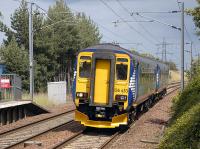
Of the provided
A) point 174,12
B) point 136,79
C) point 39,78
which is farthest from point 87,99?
point 39,78

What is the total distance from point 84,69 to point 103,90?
110 cm

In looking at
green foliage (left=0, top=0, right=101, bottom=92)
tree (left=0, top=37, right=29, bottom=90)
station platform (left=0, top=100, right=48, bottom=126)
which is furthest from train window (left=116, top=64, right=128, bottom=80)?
green foliage (left=0, top=0, right=101, bottom=92)

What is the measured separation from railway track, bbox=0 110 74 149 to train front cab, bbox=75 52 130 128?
1.97 m

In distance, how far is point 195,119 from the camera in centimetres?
1011

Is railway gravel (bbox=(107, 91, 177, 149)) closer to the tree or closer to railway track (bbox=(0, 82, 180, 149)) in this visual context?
railway track (bbox=(0, 82, 180, 149))

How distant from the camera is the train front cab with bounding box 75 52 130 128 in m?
17.0

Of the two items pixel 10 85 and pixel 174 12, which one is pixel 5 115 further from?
pixel 174 12

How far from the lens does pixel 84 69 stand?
17516mm

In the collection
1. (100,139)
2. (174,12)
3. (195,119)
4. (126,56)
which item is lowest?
(100,139)

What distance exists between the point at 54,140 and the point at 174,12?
1246cm

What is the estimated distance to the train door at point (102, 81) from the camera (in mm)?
17078

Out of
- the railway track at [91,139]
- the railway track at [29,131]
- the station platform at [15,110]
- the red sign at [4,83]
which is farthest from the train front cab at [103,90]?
the red sign at [4,83]

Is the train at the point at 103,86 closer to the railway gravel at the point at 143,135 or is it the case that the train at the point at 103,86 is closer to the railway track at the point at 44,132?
the railway track at the point at 44,132

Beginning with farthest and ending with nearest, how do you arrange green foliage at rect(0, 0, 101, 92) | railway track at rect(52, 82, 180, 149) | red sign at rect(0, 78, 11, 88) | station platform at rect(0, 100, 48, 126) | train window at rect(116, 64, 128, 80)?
green foliage at rect(0, 0, 101, 92), red sign at rect(0, 78, 11, 88), station platform at rect(0, 100, 48, 126), train window at rect(116, 64, 128, 80), railway track at rect(52, 82, 180, 149)
